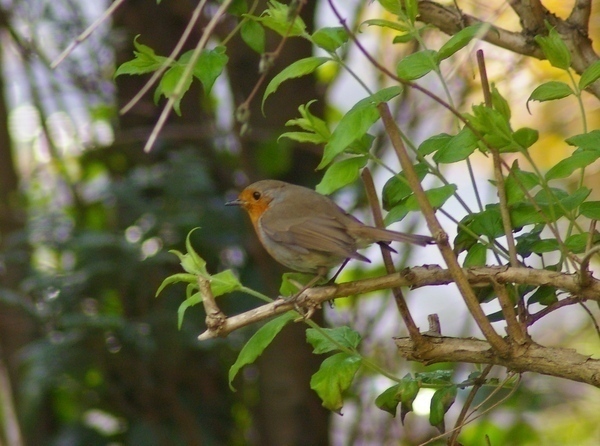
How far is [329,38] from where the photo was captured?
5.03 ft

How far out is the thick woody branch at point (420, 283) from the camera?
1489 mm

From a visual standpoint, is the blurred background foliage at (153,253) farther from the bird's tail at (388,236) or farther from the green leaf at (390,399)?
the green leaf at (390,399)

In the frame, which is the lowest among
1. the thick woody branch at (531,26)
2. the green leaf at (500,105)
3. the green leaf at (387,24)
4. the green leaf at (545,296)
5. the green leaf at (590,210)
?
the green leaf at (545,296)

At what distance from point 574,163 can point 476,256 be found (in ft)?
0.86

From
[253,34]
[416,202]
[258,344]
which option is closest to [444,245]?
[416,202]

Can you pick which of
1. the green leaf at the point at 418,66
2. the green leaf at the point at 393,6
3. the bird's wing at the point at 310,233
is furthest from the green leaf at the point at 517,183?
the bird's wing at the point at 310,233

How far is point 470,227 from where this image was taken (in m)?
1.63

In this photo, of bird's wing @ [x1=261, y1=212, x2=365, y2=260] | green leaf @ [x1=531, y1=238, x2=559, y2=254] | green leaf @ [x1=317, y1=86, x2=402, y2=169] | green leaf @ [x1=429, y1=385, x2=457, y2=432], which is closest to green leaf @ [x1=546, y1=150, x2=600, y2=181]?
green leaf @ [x1=531, y1=238, x2=559, y2=254]

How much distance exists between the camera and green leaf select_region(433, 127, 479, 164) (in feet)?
5.00

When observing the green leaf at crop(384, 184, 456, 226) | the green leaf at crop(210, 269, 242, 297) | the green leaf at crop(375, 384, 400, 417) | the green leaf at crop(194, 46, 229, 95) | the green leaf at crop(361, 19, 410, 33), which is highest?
the green leaf at crop(361, 19, 410, 33)

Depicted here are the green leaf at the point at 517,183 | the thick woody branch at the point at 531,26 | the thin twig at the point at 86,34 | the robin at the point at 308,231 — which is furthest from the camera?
the robin at the point at 308,231

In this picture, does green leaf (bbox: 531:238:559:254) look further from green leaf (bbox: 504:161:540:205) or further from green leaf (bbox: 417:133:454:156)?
green leaf (bbox: 417:133:454:156)

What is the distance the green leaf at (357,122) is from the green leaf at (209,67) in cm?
28

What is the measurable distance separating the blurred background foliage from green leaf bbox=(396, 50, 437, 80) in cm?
200
